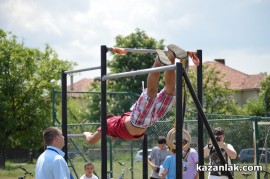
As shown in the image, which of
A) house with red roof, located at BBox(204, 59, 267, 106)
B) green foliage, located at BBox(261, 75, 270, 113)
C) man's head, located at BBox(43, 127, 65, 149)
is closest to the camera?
man's head, located at BBox(43, 127, 65, 149)

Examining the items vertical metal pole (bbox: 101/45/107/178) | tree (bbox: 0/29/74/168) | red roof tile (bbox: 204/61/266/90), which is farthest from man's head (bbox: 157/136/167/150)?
red roof tile (bbox: 204/61/266/90)

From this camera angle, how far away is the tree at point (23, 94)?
1064 inches

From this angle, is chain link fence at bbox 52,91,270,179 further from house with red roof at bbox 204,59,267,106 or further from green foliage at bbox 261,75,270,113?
house with red roof at bbox 204,59,267,106

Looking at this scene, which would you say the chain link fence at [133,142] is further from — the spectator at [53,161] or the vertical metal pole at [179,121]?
the vertical metal pole at [179,121]

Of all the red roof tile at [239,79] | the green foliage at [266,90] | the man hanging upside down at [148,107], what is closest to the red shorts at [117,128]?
the man hanging upside down at [148,107]

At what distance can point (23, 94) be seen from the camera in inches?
1079

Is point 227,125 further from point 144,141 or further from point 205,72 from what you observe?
point 205,72

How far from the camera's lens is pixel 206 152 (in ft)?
28.9

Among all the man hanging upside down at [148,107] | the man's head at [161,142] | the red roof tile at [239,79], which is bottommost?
the man's head at [161,142]

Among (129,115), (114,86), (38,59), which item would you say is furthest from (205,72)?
(129,115)

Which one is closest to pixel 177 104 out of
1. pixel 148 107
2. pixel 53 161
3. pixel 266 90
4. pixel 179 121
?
pixel 179 121

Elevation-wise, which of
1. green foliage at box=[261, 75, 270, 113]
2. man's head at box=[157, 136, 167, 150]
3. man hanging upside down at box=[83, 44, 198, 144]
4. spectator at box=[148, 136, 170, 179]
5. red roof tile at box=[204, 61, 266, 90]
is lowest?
spectator at box=[148, 136, 170, 179]

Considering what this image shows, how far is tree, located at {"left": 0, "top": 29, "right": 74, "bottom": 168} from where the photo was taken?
88.6 feet

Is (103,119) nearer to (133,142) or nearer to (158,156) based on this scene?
(158,156)
